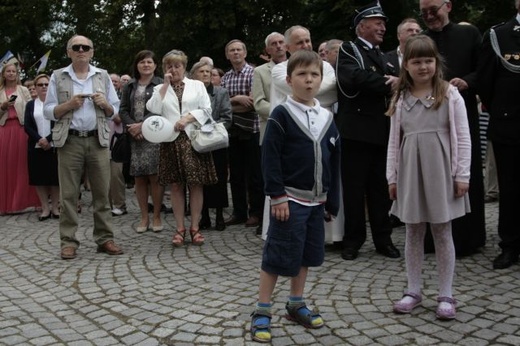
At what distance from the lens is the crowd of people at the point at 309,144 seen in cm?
396

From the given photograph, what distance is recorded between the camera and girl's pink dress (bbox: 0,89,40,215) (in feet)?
32.1

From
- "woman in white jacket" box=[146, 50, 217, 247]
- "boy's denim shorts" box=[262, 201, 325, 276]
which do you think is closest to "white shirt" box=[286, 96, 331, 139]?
"boy's denim shorts" box=[262, 201, 325, 276]

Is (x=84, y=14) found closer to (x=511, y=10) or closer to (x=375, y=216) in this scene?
(x=511, y=10)

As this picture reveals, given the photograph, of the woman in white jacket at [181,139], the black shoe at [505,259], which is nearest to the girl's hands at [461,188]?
the black shoe at [505,259]

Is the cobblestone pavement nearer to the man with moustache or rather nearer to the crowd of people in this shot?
the crowd of people

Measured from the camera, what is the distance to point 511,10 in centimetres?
1752

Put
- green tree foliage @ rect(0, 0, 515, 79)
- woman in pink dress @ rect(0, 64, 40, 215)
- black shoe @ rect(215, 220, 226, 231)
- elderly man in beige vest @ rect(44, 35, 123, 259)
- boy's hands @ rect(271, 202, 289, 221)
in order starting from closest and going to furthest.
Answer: boy's hands @ rect(271, 202, 289, 221)
elderly man in beige vest @ rect(44, 35, 123, 259)
black shoe @ rect(215, 220, 226, 231)
woman in pink dress @ rect(0, 64, 40, 215)
green tree foliage @ rect(0, 0, 515, 79)

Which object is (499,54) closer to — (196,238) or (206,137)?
(206,137)

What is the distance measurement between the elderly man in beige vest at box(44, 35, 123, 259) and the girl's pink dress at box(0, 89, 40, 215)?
383 cm

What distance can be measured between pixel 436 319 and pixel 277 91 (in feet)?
9.85

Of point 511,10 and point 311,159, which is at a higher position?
point 511,10

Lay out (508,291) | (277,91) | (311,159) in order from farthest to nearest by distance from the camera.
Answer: (277,91) < (508,291) < (311,159)

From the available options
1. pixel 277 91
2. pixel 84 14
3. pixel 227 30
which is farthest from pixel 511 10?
pixel 84 14

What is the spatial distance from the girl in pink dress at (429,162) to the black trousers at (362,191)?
55.2 inches
